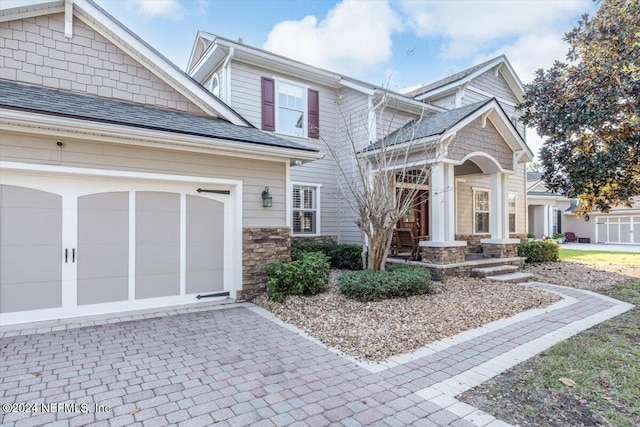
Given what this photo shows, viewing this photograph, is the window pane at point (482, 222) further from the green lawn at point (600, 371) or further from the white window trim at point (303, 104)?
the green lawn at point (600, 371)

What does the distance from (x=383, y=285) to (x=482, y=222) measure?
9.33 m

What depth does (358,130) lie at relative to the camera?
39.3ft

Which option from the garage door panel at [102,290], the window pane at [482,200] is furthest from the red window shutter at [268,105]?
the window pane at [482,200]

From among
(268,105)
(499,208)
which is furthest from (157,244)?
(499,208)

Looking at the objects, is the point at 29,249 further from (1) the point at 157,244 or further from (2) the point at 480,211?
(2) the point at 480,211

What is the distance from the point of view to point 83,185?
5.84 meters

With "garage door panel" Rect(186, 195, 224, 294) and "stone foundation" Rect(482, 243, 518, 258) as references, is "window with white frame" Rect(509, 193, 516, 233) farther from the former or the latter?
"garage door panel" Rect(186, 195, 224, 294)

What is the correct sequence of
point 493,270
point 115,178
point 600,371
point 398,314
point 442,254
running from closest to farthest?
point 600,371 < point 398,314 < point 115,178 < point 442,254 < point 493,270

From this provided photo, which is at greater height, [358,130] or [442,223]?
[358,130]

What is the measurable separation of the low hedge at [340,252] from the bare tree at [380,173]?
0.73 m

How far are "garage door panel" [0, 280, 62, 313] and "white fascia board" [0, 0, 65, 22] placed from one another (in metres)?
4.72

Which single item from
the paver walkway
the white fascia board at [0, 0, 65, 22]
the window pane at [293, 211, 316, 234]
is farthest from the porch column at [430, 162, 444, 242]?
the white fascia board at [0, 0, 65, 22]

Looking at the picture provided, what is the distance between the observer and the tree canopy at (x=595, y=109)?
259 inches

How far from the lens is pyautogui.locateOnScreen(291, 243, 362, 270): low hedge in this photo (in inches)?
409
